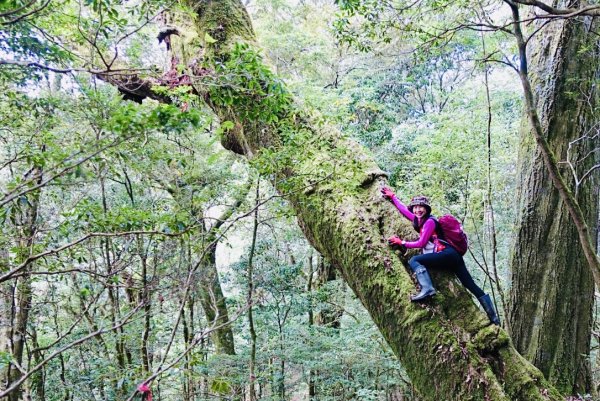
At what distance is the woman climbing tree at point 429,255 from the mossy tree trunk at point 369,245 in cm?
10

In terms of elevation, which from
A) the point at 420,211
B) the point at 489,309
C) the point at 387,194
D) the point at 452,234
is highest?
the point at 387,194

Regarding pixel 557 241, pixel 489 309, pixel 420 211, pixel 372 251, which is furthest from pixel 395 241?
A: pixel 557 241

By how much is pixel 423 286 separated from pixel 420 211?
2.12 feet

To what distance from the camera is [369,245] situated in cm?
327

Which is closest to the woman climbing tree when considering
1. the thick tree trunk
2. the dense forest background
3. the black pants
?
the black pants

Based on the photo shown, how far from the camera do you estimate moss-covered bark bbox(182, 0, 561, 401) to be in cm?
269

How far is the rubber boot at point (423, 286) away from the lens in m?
2.92

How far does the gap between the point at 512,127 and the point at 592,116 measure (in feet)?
14.3

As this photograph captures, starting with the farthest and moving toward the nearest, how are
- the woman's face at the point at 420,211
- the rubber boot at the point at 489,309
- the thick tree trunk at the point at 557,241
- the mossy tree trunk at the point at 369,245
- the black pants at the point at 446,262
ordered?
the thick tree trunk at the point at 557,241
the woman's face at the point at 420,211
the rubber boot at the point at 489,309
the black pants at the point at 446,262
the mossy tree trunk at the point at 369,245

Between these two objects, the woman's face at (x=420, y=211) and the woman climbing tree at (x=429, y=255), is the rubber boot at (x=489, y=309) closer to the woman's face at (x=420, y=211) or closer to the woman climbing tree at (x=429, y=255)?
the woman climbing tree at (x=429, y=255)

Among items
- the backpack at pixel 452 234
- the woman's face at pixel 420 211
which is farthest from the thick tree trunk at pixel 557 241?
the woman's face at pixel 420 211

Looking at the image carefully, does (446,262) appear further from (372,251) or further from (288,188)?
(288,188)

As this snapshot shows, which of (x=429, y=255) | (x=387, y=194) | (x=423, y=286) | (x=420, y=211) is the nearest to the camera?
(x=423, y=286)

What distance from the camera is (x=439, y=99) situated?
10.1 metres
